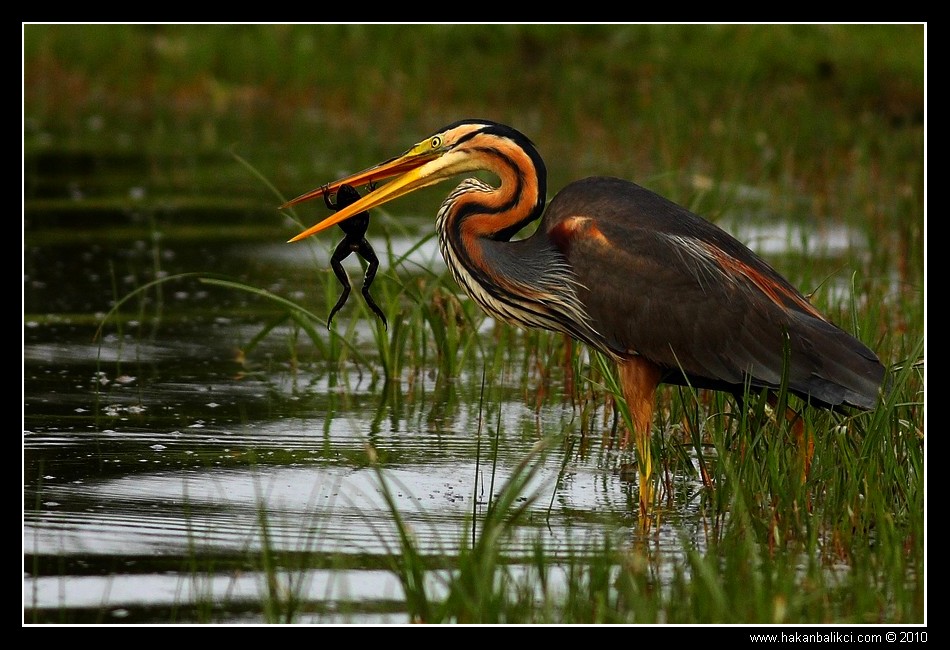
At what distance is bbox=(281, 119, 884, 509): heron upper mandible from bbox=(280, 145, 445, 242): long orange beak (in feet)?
0.04

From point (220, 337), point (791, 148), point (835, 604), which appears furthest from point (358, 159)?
point (835, 604)

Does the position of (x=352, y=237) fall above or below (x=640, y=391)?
above

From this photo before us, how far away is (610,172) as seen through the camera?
1401 cm

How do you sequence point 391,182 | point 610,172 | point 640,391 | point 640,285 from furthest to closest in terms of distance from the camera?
point 610,172 → point 391,182 → point 640,391 → point 640,285

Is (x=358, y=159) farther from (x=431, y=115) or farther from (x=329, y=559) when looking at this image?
(x=329, y=559)

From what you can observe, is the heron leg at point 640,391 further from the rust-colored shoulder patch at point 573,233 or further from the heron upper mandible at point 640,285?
the rust-colored shoulder patch at point 573,233

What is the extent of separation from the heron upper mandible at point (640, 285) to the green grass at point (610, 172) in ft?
0.67

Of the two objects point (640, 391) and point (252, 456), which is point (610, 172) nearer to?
point (640, 391)

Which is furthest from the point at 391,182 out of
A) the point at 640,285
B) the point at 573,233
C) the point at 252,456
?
the point at 252,456

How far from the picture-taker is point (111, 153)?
15602 mm

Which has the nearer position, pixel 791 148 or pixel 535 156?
pixel 535 156

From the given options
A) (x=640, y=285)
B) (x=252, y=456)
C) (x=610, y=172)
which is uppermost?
(x=610, y=172)

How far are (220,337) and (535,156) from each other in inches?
120

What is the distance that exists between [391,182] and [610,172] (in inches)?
300
